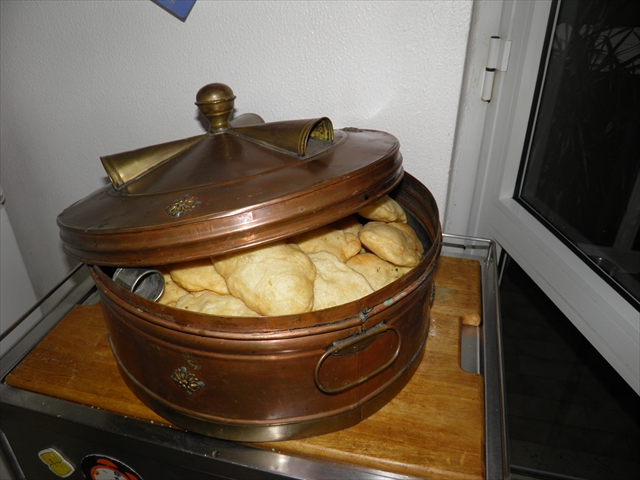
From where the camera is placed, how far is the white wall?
1.26 metres

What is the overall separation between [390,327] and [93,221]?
590 mm

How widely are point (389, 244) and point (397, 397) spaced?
35 cm

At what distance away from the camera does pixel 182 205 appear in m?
0.76

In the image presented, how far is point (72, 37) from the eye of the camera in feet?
4.73

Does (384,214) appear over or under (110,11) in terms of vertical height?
under

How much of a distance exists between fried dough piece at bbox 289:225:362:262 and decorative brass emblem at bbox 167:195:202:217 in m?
0.30

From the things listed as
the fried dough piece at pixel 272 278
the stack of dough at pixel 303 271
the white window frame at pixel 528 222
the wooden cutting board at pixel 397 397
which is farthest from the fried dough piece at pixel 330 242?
the white window frame at pixel 528 222

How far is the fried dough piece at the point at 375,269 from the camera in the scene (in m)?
1.02

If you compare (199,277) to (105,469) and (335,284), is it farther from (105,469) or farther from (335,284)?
(105,469)

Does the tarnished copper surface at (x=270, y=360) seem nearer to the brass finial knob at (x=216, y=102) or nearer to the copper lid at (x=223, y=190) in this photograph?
the copper lid at (x=223, y=190)

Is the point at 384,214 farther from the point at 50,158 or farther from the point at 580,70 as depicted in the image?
the point at 50,158

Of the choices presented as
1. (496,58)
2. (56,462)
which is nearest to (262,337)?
(56,462)

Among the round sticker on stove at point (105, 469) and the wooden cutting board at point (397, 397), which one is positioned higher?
the wooden cutting board at point (397, 397)

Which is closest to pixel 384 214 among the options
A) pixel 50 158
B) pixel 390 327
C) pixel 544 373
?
pixel 390 327
